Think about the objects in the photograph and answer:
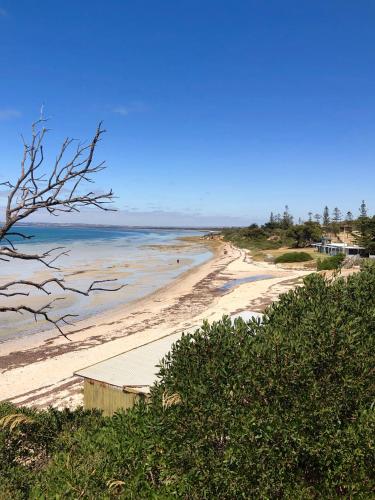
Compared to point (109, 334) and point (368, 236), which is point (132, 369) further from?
point (368, 236)

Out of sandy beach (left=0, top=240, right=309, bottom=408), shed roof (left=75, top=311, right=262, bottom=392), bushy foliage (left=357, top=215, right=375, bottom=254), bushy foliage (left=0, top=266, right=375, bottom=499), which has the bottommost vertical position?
sandy beach (left=0, top=240, right=309, bottom=408)

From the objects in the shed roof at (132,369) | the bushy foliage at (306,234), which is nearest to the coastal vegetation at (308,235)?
the bushy foliage at (306,234)

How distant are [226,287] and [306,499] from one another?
114 ft

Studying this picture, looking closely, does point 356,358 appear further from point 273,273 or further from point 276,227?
point 276,227

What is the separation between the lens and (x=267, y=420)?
4.89m

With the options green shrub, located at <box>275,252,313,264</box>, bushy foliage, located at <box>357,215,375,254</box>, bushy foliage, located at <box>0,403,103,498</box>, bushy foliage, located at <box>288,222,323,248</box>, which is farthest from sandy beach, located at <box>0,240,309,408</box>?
bushy foliage, located at <box>288,222,323,248</box>

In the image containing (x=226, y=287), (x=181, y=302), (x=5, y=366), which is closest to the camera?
(x=5, y=366)

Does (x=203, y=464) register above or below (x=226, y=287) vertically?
above

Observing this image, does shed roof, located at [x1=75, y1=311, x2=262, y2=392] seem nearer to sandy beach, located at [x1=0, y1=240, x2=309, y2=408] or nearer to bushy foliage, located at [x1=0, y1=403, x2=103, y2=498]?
bushy foliage, located at [x1=0, y1=403, x2=103, y2=498]

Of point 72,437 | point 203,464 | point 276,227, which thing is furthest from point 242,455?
point 276,227

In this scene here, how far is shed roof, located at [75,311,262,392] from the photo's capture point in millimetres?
10203

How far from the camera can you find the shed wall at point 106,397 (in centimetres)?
1002

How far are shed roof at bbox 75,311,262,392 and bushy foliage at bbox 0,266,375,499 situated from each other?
168 inches

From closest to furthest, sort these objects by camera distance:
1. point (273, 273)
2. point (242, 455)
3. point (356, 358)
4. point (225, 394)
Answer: point (242, 455) → point (225, 394) → point (356, 358) → point (273, 273)
